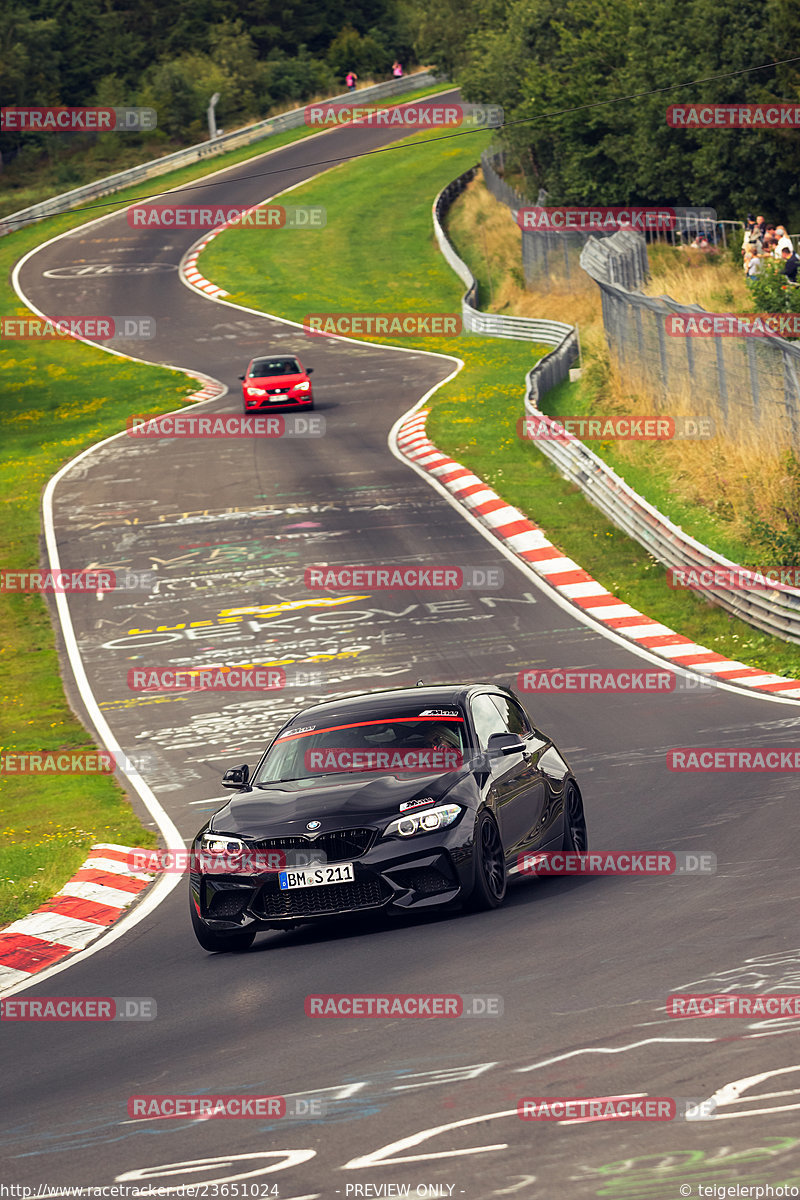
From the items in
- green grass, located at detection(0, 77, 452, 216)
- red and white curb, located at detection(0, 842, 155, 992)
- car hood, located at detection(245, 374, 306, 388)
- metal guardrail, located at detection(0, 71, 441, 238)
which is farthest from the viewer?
green grass, located at detection(0, 77, 452, 216)

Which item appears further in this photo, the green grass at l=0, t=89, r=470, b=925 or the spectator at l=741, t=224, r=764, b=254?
the spectator at l=741, t=224, r=764, b=254

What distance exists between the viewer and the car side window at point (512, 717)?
12.3 metres

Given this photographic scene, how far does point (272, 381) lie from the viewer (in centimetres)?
4144

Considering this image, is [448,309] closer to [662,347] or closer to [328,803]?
[662,347]

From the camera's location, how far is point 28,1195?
629cm

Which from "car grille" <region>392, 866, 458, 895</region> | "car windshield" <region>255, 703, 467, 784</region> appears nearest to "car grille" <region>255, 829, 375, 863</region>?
"car grille" <region>392, 866, 458, 895</region>

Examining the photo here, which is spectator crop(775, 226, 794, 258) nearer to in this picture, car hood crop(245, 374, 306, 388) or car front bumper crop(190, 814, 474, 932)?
car hood crop(245, 374, 306, 388)

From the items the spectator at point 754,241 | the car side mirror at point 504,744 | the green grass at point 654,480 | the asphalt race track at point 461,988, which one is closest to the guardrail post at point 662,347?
the green grass at point 654,480

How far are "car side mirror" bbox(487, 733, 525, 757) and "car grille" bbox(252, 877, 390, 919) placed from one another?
1.43m

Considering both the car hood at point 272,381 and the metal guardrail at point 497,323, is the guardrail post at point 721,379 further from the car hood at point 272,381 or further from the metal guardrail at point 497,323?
the car hood at point 272,381

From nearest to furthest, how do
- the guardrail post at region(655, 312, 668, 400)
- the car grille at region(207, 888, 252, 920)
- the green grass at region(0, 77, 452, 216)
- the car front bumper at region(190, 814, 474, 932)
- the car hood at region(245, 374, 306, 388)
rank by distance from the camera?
the car front bumper at region(190, 814, 474, 932), the car grille at region(207, 888, 252, 920), the guardrail post at region(655, 312, 668, 400), the car hood at region(245, 374, 306, 388), the green grass at region(0, 77, 452, 216)

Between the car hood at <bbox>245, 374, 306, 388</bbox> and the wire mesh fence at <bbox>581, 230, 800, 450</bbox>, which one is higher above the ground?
the wire mesh fence at <bbox>581, 230, 800, 450</bbox>

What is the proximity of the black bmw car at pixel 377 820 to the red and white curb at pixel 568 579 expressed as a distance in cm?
737

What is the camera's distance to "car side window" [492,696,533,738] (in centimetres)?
Answer: 1230
